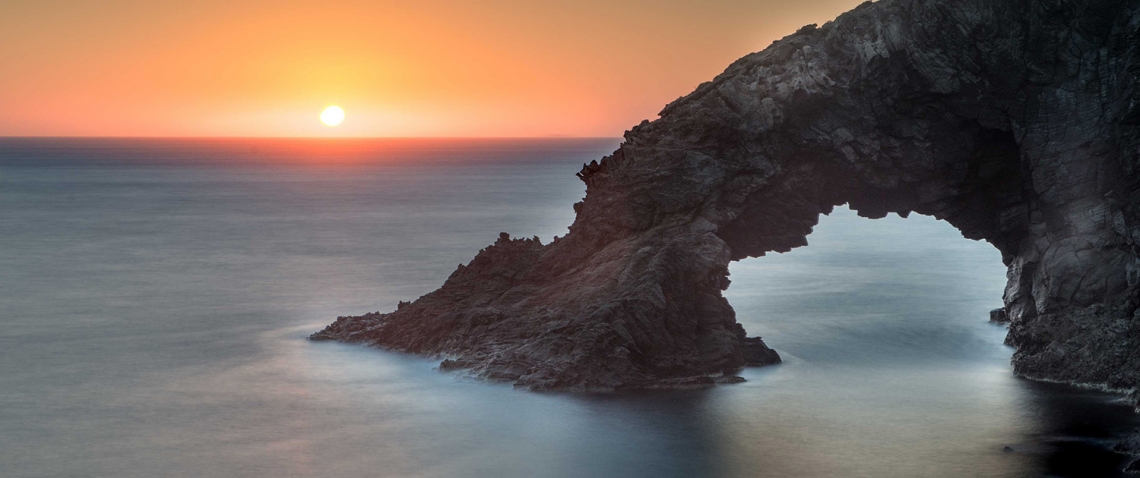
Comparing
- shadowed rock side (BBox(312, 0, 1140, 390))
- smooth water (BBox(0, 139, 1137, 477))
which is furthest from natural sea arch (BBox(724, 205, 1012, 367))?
shadowed rock side (BBox(312, 0, 1140, 390))

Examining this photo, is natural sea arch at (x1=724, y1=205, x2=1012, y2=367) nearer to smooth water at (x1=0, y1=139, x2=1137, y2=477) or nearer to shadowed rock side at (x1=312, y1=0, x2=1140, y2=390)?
smooth water at (x1=0, y1=139, x2=1137, y2=477)

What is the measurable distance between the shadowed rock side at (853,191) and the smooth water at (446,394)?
→ 1.80m

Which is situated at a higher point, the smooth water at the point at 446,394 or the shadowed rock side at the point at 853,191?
the shadowed rock side at the point at 853,191

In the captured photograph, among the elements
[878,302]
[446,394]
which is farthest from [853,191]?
[446,394]

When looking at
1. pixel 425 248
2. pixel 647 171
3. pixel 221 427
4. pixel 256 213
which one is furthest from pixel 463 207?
pixel 221 427

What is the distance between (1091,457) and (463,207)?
→ 99639 mm

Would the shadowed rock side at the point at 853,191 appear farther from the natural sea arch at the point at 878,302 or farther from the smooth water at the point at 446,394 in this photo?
the natural sea arch at the point at 878,302

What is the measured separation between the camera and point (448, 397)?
3794cm

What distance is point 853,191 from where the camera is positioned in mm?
43969

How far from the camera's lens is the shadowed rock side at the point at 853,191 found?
39.2 m

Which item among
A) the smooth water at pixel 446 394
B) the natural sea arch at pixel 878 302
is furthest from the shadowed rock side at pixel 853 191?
the natural sea arch at pixel 878 302

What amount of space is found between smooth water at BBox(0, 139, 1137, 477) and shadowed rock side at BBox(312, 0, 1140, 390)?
1.80 meters

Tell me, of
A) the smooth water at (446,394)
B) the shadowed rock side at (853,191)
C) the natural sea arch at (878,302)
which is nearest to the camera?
the smooth water at (446,394)

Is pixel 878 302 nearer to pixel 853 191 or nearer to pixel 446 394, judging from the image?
pixel 853 191
